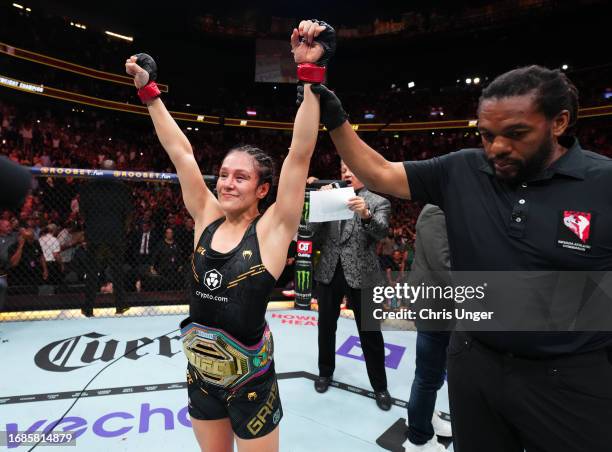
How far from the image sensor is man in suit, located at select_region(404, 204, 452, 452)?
2.01 meters

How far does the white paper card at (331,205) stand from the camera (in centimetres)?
248

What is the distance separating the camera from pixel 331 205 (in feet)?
8.25

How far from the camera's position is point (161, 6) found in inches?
553

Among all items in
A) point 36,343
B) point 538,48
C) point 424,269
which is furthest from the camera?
point 538,48

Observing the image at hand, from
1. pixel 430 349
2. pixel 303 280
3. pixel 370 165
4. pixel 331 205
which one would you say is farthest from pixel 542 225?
pixel 303 280

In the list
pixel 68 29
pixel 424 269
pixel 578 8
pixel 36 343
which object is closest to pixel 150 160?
pixel 68 29

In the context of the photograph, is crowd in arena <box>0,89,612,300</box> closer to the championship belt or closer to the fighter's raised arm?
the championship belt

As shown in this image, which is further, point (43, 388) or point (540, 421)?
point (43, 388)

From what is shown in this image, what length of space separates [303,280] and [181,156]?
326 centimetres

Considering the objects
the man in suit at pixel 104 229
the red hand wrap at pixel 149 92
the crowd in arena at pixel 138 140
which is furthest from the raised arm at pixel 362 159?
the man in suit at pixel 104 229

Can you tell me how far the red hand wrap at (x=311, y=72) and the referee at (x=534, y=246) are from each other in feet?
1.67

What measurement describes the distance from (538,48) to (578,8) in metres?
1.68

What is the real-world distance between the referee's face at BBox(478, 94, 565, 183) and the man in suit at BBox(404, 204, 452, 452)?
3.19 feet

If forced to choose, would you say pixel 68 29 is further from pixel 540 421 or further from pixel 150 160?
pixel 540 421
